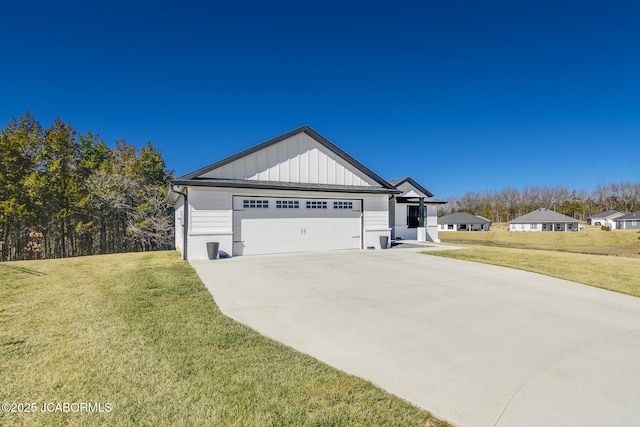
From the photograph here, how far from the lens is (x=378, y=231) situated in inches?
583

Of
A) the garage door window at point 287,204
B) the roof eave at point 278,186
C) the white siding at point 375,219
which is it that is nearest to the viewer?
the roof eave at point 278,186

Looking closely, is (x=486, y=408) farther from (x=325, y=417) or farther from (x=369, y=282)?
(x=369, y=282)

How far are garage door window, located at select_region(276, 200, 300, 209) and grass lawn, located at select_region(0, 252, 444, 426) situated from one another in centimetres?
766

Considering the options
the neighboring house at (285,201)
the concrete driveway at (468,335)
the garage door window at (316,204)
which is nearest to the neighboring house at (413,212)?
the neighboring house at (285,201)

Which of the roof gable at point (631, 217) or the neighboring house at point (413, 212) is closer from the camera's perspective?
the neighboring house at point (413, 212)

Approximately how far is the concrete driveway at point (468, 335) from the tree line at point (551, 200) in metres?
72.4

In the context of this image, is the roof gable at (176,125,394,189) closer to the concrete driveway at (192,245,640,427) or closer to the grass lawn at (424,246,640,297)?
the concrete driveway at (192,245,640,427)

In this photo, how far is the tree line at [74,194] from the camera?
66.3 ft

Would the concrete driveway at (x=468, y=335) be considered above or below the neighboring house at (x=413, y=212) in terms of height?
below

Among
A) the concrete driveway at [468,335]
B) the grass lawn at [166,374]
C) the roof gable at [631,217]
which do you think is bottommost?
the concrete driveway at [468,335]

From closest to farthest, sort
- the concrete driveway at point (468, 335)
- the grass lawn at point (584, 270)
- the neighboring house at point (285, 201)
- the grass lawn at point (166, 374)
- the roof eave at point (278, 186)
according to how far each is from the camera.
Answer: the grass lawn at point (166, 374), the concrete driveway at point (468, 335), the grass lawn at point (584, 270), the roof eave at point (278, 186), the neighboring house at point (285, 201)

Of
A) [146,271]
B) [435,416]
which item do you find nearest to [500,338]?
[435,416]

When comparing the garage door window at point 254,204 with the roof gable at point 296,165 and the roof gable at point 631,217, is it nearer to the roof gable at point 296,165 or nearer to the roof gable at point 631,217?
the roof gable at point 296,165

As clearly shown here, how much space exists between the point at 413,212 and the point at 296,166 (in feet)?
35.7
